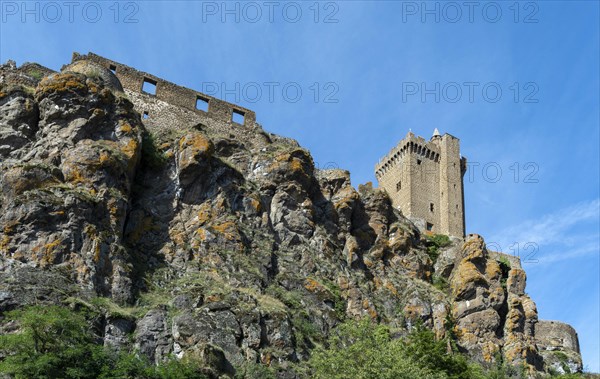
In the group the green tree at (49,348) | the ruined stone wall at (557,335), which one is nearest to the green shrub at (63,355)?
the green tree at (49,348)

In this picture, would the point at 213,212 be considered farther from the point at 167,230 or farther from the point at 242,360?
the point at 242,360

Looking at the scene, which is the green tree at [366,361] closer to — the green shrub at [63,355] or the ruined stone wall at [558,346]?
the green shrub at [63,355]

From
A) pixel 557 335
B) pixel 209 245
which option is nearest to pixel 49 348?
pixel 209 245

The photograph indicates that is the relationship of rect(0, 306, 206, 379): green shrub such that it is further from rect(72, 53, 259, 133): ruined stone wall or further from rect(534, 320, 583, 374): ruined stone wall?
rect(534, 320, 583, 374): ruined stone wall

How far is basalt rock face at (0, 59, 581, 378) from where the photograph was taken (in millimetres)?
32781

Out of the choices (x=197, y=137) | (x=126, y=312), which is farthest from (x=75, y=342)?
(x=197, y=137)

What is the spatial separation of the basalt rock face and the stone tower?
16.1m

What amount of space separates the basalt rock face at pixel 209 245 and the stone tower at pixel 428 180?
16077 mm

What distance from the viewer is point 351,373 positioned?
30031 millimetres

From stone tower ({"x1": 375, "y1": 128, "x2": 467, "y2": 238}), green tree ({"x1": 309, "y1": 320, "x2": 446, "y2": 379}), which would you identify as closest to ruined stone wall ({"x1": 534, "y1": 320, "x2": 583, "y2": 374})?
stone tower ({"x1": 375, "y1": 128, "x2": 467, "y2": 238})

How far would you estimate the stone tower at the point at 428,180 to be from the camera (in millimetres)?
71062

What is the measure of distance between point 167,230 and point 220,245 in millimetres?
2873

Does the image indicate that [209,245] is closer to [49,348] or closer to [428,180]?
[49,348]

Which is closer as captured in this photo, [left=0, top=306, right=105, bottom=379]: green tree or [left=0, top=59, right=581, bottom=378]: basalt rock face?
[left=0, top=306, right=105, bottom=379]: green tree
